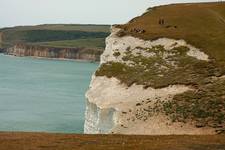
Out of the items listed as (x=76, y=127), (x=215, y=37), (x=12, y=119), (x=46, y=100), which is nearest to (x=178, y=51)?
(x=215, y=37)

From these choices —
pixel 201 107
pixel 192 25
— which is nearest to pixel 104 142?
pixel 201 107

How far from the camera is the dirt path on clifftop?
33062mm

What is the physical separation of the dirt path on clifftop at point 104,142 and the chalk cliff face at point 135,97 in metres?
9.64

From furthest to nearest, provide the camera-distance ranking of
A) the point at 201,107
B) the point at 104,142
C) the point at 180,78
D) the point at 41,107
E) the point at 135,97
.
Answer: the point at 41,107 → the point at 180,78 → the point at 135,97 → the point at 201,107 → the point at 104,142

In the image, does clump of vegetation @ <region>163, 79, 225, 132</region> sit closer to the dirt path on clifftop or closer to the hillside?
the hillside

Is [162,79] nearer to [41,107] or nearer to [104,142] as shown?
[104,142]

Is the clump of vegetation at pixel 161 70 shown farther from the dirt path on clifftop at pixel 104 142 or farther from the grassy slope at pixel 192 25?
the dirt path on clifftop at pixel 104 142

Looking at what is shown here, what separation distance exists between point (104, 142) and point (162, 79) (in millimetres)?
23646

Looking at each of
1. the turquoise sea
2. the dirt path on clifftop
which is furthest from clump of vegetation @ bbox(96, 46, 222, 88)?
the dirt path on clifftop

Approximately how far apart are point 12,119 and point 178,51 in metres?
33.8

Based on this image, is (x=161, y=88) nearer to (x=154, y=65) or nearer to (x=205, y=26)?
(x=154, y=65)

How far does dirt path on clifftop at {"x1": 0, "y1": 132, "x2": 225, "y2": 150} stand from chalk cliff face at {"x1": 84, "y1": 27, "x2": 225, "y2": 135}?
9644mm

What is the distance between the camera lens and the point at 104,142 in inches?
1372

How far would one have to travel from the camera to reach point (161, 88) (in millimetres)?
55438
